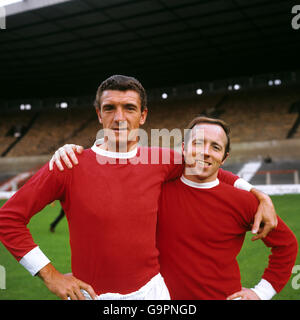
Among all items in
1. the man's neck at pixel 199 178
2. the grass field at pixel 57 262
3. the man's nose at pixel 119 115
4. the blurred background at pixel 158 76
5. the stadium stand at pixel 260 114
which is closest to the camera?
the man's nose at pixel 119 115

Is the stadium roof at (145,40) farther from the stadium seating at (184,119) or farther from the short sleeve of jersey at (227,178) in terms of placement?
the short sleeve of jersey at (227,178)

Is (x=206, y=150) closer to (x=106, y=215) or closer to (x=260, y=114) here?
(x=106, y=215)

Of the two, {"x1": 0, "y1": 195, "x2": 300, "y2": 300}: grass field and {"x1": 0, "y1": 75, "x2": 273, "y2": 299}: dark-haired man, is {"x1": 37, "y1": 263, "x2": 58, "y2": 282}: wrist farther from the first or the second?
{"x1": 0, "y1": 195, "x2": 300, "y2": 300}: grass field

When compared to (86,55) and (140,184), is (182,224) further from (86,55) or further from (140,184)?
(86,55)

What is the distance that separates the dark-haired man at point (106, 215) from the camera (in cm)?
214

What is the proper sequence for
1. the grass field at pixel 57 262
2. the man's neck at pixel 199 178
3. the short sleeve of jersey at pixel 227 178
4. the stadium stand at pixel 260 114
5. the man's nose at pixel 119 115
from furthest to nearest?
the stadium stand at pixel 260 114, the grass field at pixel 57 262, the short sleeve of jersey at pixel 227 178, the man's neck at pixel 199 178, the man's nose at pixel 119 115

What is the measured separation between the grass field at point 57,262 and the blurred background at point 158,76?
0.09ft

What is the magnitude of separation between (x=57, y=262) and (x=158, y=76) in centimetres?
2371

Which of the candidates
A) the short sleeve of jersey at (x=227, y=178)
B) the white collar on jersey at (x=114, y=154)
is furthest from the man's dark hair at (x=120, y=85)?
the short sleeve of jersey at (x=227, y=178)

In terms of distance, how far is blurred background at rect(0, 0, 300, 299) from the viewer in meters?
15.8

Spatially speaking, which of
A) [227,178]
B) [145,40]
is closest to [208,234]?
[227,178]

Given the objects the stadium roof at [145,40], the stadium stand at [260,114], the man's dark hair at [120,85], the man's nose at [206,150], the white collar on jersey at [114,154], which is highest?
the stadium roof at [145,40]

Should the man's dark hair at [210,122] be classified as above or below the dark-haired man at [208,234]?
above

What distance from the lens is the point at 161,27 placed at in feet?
61.2
